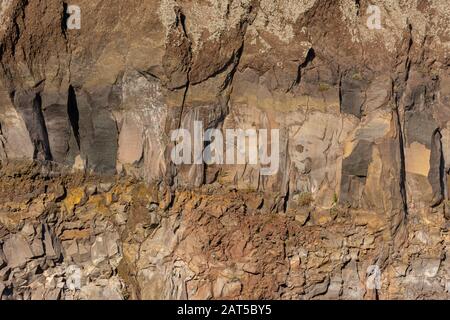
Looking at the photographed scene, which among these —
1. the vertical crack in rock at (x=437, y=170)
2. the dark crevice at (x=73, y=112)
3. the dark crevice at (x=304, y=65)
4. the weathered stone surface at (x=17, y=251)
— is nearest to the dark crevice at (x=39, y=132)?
the dark crevice at (x=73, y=112)

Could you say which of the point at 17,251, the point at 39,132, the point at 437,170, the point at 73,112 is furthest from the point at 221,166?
the point at 437,170

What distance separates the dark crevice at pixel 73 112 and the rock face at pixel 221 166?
0.09ft

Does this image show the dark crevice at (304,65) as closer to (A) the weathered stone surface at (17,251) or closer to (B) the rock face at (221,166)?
(B) the rock face at (221,166)

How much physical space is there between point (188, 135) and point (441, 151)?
3713 millimetres

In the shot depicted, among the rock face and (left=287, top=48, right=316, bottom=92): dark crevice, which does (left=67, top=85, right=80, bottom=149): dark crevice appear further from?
(left=287, top=48, right=316, bottom=92): dark crevice

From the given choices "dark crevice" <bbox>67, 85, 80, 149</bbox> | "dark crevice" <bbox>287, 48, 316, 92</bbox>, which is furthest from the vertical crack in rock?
"dark crevice" <bbox>67, 85, 80, 149</bbox>

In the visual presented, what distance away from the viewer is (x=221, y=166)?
29.7ft

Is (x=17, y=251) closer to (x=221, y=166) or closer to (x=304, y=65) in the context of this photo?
(x=221, y=166)

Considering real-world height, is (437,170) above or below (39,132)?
below

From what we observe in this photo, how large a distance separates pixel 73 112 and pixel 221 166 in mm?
2197

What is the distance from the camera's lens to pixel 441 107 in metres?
9.37

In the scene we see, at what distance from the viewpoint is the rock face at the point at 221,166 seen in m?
8.71

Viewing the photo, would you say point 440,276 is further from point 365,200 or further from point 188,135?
point 188,135

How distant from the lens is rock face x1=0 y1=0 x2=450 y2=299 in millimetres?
8711
